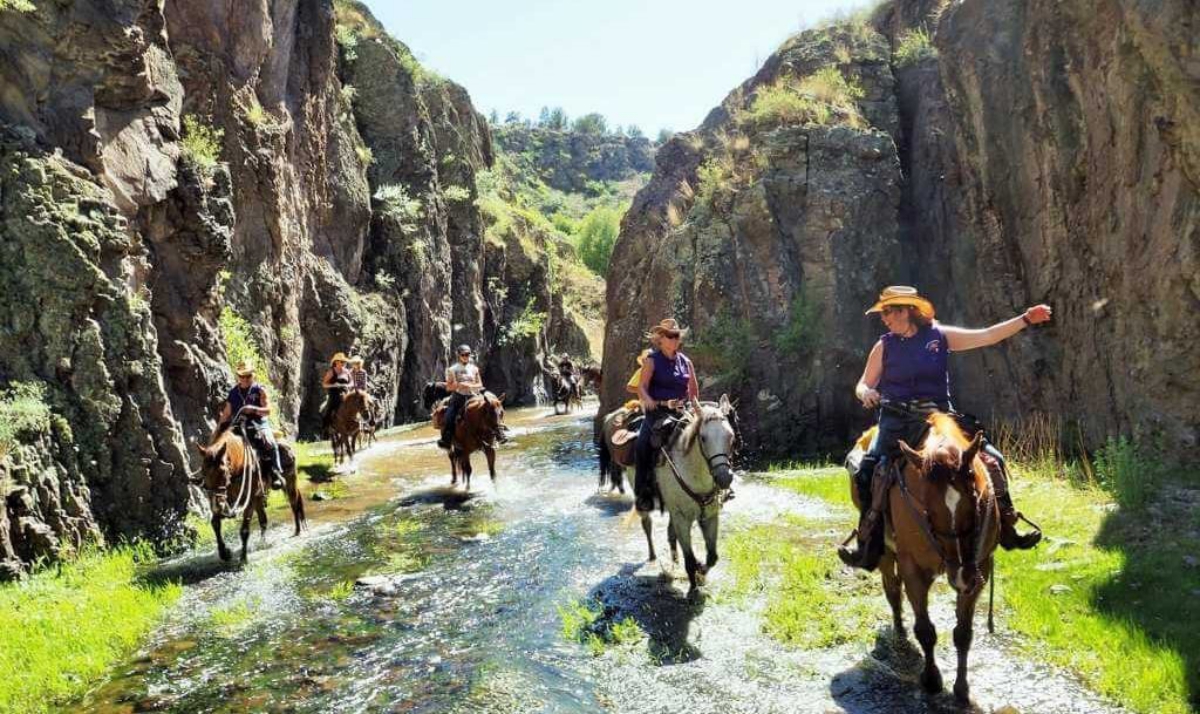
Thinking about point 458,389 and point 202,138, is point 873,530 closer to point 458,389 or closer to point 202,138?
point 458,389

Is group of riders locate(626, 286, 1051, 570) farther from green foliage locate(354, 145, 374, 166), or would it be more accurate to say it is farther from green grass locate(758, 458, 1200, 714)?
green foliage locate(354, 145, 374, 166)

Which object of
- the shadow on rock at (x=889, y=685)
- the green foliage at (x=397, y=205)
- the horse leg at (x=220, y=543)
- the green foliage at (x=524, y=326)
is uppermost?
the green foliage at (x=397, y=205)

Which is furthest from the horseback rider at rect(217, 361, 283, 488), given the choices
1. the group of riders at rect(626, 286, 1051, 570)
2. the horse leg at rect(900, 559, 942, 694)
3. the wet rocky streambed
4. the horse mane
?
the horse mane

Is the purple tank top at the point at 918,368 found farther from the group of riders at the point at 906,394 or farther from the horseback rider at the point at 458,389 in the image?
the horseback rider at the point at 458,389

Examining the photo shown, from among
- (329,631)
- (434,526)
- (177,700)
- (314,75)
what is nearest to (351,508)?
(434,526)

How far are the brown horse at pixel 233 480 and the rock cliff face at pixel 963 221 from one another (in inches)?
446

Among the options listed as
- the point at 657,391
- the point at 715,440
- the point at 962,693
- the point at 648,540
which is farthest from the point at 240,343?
the point at 962,693

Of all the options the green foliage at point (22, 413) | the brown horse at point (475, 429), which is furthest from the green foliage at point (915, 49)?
the green foliage at point (22, 413)

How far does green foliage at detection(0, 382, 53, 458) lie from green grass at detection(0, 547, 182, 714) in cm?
173

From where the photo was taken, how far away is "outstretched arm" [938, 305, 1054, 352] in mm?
6309

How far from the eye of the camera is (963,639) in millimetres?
6031

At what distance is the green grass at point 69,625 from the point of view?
6.99 m

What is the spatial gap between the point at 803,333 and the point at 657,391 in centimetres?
1068

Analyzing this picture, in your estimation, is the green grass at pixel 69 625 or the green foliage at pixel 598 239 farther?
the green foliage at pixel 598 239
